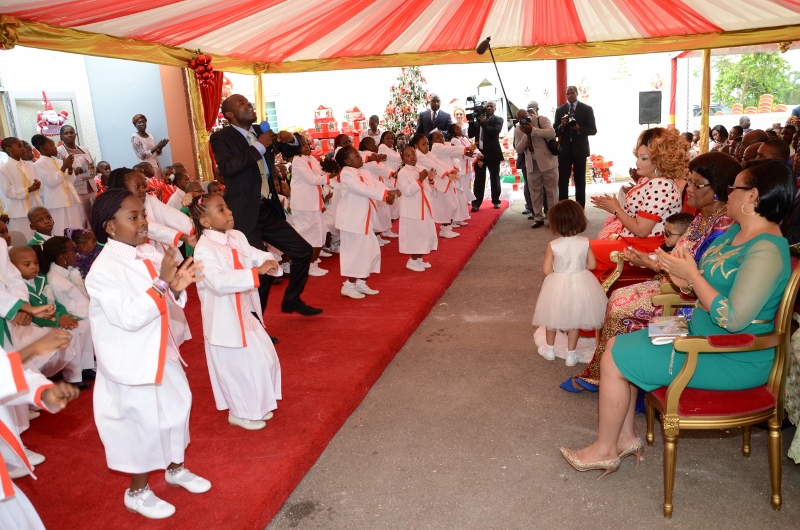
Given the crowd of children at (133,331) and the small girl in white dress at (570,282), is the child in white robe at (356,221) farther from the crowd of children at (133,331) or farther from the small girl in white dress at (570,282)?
the small girl in white dress at (570,282)

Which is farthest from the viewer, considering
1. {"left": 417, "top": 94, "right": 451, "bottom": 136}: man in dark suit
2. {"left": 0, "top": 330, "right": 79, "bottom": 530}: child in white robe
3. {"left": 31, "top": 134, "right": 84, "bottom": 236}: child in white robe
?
{"left": 417, "top": 94, "right": 451, "bottom": 136}: man in dark suit

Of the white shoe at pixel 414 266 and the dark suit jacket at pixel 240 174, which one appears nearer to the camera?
the dark suit jacket at pixel 240 174

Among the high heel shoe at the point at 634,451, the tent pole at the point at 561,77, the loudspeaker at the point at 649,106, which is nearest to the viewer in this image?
the high heel shoe at the point at 634,451

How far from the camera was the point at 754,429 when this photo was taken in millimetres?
3287

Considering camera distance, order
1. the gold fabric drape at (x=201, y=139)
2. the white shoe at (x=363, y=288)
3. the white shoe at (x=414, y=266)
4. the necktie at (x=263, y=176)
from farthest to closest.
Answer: the gold fabric drape at (x=201, y=139)
the white shoe at (x=414, y=266)
the white shoe at (x=363, y=288)
the necktie at (x=263, y=176)

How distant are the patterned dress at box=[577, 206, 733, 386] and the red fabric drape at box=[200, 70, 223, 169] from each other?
264 inches

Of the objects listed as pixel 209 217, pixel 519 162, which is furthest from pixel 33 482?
pixel 519 162

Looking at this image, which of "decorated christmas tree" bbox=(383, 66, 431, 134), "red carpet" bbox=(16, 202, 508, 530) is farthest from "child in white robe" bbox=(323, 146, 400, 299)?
"decorated christmas tree" bbox=(383, 66, 431, 134)

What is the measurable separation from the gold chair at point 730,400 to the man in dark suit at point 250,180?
2774 mm

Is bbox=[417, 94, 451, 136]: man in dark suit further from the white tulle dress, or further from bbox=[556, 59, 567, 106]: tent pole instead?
the white tulle dress

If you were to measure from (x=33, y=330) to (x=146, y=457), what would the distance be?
1803mm

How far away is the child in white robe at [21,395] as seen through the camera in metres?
1.83

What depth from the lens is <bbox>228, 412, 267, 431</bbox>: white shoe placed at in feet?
10.9

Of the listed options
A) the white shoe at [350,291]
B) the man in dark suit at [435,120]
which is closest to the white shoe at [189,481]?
the white shoe at [350,291]
